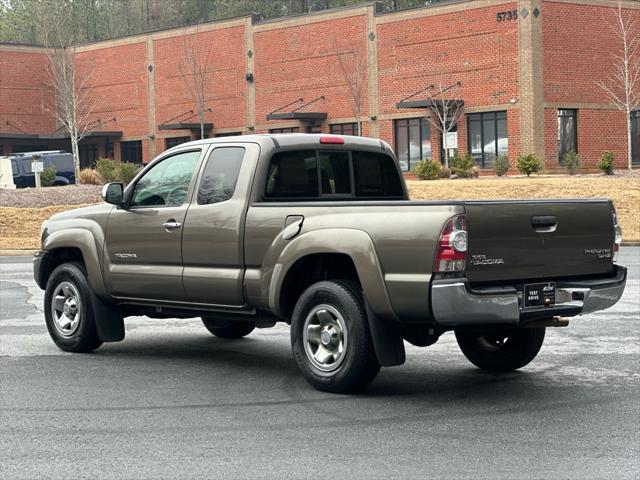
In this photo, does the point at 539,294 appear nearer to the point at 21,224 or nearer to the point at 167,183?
the point at 167,183

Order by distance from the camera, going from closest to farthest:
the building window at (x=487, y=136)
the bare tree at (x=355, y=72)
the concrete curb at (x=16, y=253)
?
the concrete curb at (x=16, y=253)
the building window at (x=487, y=136)
the bare tree at (x=355, y=72)

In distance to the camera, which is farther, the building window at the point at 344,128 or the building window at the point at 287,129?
the building window at the point at 287,129

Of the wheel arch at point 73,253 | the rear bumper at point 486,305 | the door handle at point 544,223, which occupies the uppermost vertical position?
the door handle at point 544,223

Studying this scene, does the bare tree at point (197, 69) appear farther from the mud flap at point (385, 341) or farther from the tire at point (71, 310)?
the mud flap at point (385, 341)

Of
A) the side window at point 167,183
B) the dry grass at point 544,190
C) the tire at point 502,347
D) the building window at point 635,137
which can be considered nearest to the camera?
the tire at point 502,347

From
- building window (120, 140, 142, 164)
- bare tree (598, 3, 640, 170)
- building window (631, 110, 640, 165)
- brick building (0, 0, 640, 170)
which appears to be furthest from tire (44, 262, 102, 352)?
building window (120, 140, 142, 164)

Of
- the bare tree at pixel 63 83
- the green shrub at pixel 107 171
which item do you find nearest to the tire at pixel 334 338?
the green shrub at pixel 107 171

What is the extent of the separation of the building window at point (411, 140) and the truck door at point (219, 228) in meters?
43.8

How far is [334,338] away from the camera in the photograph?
8.65m

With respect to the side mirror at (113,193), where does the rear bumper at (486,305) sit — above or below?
below

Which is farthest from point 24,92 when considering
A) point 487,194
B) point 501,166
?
point 487,194

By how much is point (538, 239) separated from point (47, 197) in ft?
99.9

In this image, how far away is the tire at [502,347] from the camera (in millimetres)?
9469

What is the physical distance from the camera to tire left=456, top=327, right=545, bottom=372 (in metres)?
9.47
